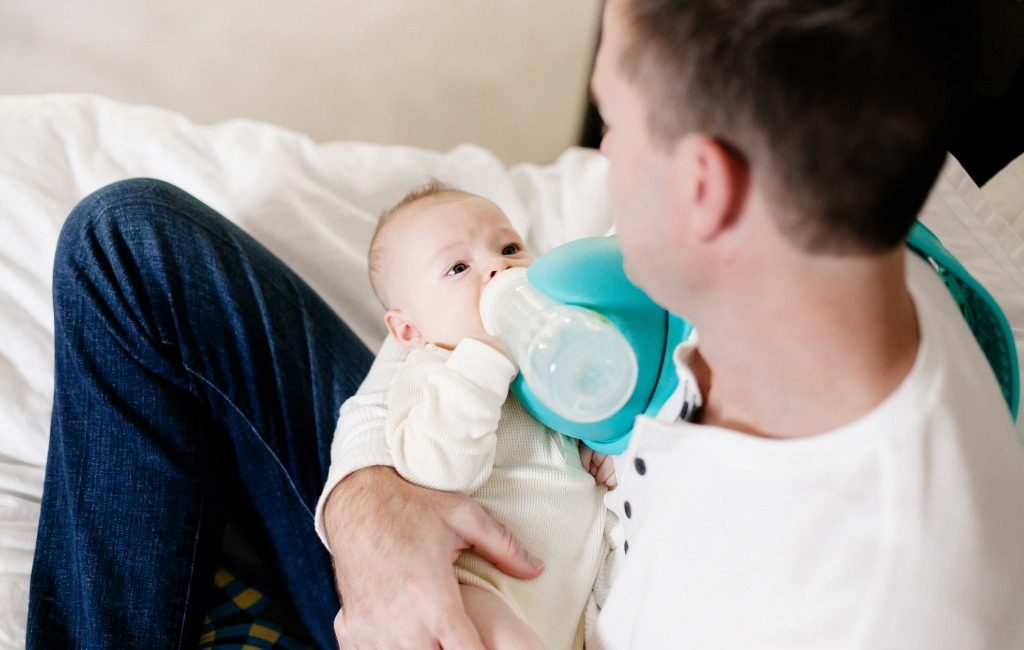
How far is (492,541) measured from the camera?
2.88 feet

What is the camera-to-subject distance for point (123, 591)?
3.23 feet

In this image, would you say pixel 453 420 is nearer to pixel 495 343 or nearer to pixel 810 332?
pixel 495 343

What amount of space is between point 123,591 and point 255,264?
0.43 meters

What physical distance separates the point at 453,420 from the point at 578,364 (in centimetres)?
15

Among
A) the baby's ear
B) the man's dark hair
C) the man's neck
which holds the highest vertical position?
the man's dark hair

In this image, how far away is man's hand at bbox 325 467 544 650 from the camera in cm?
84

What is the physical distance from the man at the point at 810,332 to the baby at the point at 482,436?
153 millimetres

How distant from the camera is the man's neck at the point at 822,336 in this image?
25.4 inches

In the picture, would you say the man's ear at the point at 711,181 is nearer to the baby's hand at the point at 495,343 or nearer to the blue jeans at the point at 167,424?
the baby's hand at the point at 495,343

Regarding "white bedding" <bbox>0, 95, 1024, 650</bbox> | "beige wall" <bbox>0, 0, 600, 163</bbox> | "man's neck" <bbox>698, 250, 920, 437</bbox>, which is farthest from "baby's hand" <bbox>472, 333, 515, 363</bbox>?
"beige wall" <bbox>0, 0, 600, 163</bbox>

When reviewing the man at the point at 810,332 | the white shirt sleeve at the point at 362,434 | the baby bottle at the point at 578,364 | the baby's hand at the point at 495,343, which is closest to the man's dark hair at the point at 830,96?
the man at the point at 810,332

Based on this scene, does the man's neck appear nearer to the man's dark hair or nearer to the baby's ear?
the man's dark hair

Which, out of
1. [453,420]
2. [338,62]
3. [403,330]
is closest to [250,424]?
[403,330]

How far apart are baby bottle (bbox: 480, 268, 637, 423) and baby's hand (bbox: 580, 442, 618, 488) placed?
149mm
